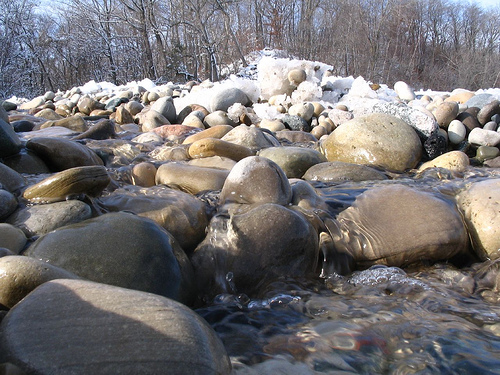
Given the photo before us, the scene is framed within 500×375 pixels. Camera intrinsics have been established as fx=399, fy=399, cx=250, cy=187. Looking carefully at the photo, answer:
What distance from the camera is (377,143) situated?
482 centimetres

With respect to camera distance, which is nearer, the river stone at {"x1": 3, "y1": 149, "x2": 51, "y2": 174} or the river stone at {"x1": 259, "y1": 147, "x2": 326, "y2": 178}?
the river stone at {"x1": 3, "y1": 149, "x2": 51, "y2": 174}

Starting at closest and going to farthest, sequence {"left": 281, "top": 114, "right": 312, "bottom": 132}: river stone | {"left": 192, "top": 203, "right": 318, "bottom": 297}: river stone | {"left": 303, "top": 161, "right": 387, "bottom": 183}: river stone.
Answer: {"left": 192, "top": 203, "right": 318, "bottom": 297}: river stone
{"left": 303, "top": 161, "right": 387, "bottom": 183}: river stone
{"left": 281, "top": 114, "right": 312, "bottom": 132}: river stone

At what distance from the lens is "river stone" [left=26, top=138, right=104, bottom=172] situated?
3.55 metres

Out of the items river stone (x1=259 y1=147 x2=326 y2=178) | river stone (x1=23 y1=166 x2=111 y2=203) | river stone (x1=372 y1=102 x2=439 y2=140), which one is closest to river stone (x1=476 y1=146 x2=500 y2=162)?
river stone (x1=372 y1=102 x2=439 y2=140)

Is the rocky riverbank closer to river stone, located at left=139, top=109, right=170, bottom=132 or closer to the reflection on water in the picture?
the reflection on water

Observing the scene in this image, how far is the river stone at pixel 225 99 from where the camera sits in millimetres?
8289

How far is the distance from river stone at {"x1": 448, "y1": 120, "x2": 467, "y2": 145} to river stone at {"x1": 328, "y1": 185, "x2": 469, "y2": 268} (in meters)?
3.48

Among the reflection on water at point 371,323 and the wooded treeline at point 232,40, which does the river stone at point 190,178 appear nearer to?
the reflection on water at point 371,323

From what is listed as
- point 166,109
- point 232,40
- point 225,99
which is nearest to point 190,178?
point 166,109

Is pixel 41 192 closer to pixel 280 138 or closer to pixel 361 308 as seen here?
pixel 361 308

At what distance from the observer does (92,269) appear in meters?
1.81

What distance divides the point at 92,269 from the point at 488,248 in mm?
2426

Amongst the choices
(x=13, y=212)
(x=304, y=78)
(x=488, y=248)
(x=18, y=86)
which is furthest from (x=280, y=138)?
(x=18, y=86)

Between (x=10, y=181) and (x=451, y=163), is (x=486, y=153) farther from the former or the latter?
(x=10, y=181)
